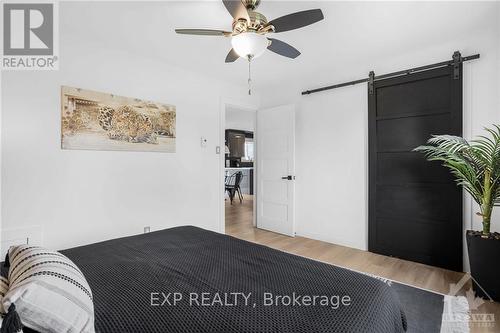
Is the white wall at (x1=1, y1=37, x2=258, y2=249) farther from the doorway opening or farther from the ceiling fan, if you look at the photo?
the doorway opening

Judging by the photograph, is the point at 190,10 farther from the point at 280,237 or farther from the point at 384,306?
the point at 280,237

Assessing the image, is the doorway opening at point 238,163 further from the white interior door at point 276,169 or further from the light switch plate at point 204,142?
the light switch plate at point 204,142

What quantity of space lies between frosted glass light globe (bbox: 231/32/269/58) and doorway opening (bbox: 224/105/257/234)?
4.11 meters

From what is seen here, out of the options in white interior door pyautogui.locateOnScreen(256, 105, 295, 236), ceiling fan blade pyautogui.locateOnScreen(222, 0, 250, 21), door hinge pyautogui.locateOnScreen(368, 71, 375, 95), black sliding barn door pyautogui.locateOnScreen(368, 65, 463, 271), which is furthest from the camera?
white interior door pyautogui.locateOnScreen(256, 105, 295, 236)

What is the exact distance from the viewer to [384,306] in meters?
1.10

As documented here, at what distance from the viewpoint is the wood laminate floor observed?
2.07 m

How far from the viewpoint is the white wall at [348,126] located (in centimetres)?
257

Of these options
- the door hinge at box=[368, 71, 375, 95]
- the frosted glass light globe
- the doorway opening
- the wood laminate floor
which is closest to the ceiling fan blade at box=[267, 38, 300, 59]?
the frosted glass light globe

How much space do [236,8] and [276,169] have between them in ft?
9.40

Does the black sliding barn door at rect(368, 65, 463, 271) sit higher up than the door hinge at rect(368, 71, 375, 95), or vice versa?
the door hinge at rect(368, 71, 375, 95)

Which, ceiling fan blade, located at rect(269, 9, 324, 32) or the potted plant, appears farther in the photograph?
the potted plant

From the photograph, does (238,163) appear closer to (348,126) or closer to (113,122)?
(348,126)

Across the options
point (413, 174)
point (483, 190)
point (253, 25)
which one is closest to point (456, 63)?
point (413, 174)

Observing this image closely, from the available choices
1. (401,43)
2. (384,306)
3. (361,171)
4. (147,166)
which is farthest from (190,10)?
(361,171)
